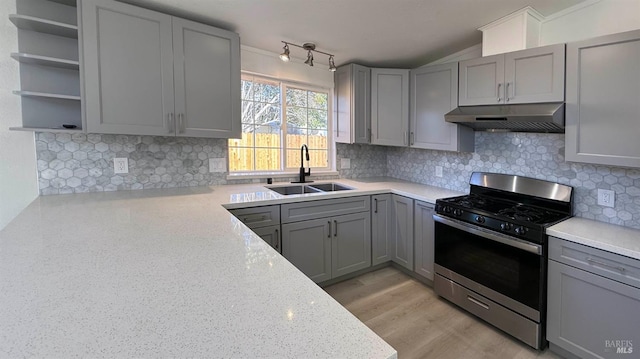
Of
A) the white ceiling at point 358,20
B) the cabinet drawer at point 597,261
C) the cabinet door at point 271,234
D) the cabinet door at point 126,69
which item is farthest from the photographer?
Answer: the cabinet door at point 271,234

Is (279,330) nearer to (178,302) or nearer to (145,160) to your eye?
(178,302)

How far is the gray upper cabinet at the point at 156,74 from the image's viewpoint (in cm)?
193

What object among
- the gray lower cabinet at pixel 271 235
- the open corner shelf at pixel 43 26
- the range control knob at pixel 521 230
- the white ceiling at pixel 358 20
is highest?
the white ceiling at pixel 358 20

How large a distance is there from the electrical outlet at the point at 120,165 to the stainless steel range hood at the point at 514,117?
8.53 ft

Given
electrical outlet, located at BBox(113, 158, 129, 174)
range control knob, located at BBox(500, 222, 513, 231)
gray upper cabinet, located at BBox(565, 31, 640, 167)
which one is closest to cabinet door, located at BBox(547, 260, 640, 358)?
range control knob, located at BBox(500, 222, 513, 231)

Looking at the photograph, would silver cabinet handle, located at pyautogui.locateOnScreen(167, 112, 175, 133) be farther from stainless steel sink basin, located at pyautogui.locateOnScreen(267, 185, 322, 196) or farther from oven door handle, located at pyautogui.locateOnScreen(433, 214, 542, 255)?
oven door handle, located at pyautogui.locateOnScreen(433, 214, 542, 255)

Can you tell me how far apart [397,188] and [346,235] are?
0.70 m

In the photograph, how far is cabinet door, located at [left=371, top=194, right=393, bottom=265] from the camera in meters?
2.93

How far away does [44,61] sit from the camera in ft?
6.30

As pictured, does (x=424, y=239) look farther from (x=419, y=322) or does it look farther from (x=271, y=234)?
(x=271, y=234)

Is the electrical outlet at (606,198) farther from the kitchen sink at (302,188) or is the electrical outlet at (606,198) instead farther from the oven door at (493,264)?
the kitchen sink at (302,188)

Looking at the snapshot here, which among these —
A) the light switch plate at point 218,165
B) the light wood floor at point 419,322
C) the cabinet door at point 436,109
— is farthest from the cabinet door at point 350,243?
the light switch plate at point 218,165

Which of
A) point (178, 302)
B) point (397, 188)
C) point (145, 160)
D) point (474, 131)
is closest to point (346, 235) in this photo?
point (397, 188)

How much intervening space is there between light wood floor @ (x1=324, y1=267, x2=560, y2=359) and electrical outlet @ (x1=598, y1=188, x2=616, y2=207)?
102 cm
